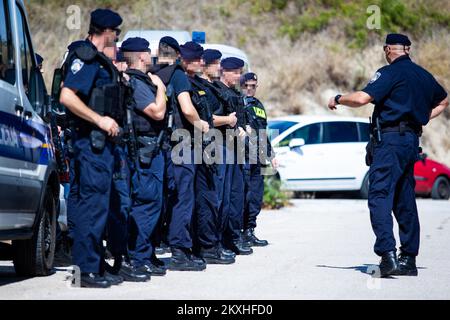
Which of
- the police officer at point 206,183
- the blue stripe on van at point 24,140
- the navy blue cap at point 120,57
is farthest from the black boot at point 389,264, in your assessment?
the blue stripe on van at point 24,140

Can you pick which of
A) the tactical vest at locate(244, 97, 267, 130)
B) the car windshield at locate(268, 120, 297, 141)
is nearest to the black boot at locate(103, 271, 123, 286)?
the tactical vest at locate(244, 97, 267, 130)

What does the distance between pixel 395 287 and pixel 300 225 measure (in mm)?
6746

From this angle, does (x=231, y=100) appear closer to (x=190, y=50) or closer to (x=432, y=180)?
(x=190, y=50)

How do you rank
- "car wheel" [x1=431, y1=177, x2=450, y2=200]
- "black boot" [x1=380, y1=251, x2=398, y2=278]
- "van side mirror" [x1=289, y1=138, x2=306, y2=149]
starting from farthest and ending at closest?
"car wheel" [x1=431, y1=177, x2=450, y2=200], "van side mirror" [x1=289, y1=138, x2=306, y2=149], "black boot" [x1=380, y1=251, x2=398, y2=278]

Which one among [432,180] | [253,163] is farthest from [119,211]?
[432,180]

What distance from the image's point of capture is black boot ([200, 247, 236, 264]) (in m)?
9.60

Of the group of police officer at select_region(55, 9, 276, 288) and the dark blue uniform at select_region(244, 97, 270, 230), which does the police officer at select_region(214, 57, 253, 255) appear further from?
the dark blue uniform at select_region(244, 97, 270, 230)

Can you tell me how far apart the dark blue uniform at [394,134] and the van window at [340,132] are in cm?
1169

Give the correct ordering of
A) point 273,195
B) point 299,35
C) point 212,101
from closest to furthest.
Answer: point 212,101, point 273,195, point 299,35

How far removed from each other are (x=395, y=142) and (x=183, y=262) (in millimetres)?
2149

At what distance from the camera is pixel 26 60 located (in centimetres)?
825
